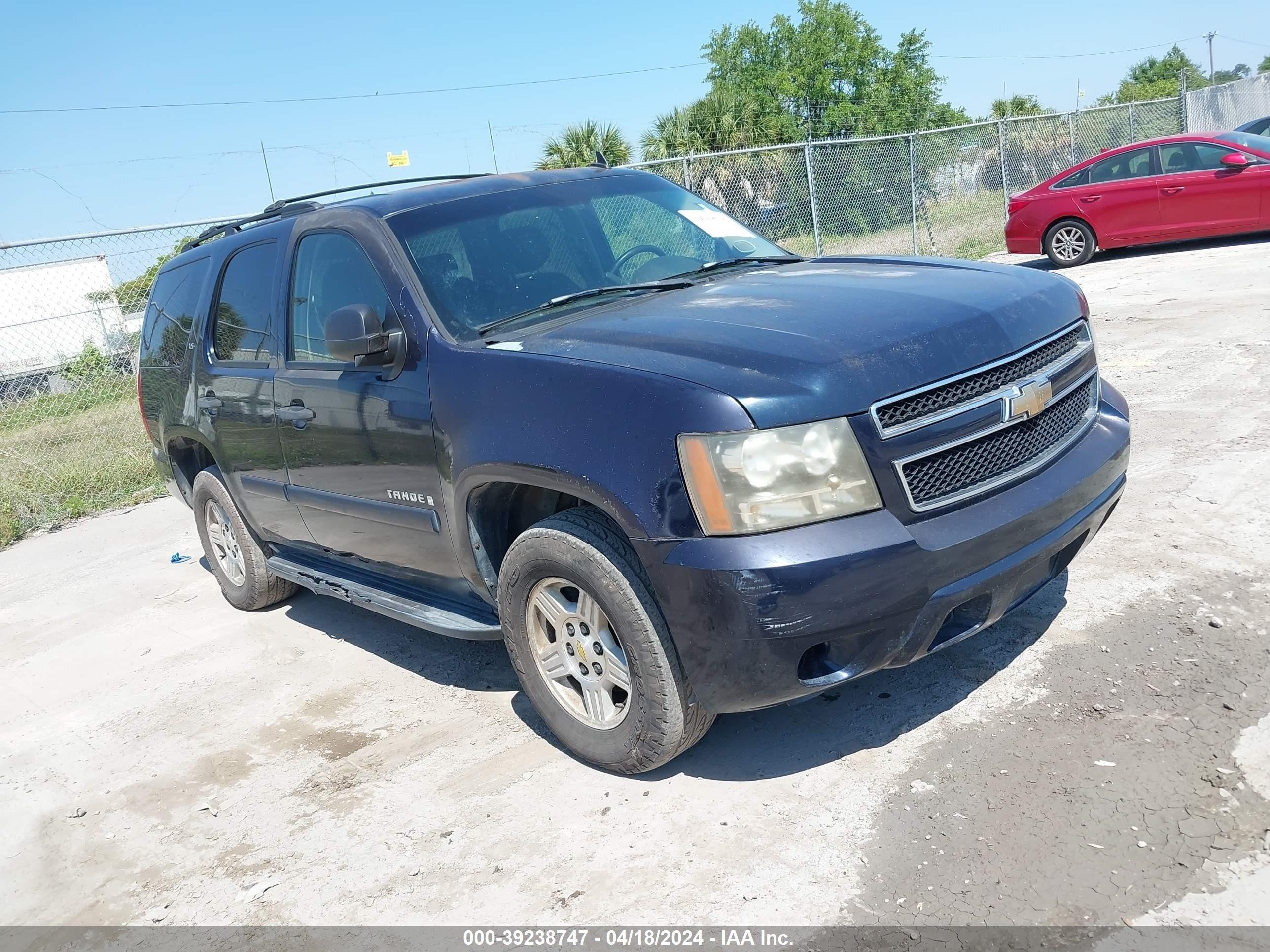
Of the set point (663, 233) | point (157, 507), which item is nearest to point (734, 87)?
point (157, 507)

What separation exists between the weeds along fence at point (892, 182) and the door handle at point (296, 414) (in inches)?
337

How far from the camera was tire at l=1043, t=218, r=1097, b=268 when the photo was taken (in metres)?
13.7

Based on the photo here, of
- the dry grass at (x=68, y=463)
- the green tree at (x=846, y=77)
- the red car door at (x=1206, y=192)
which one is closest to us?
the dry grass at (x=68, y=463)

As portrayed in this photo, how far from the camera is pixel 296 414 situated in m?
4.41

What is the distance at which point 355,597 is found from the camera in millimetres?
4391

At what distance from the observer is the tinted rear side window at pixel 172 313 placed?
555 centimetres

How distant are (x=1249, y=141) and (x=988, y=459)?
12065mm

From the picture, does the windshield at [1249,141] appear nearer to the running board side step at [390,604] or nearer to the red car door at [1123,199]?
the red car door at [1123,199]

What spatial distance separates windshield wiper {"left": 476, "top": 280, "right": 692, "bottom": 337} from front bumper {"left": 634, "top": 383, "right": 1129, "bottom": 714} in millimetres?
1211

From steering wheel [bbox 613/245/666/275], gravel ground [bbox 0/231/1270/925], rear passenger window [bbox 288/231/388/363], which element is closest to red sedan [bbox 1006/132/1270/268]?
gravel ground [bbox 0/231/1270/925]

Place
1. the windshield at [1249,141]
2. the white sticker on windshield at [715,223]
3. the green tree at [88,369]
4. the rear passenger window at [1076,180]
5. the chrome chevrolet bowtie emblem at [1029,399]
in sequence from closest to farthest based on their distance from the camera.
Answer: the chrome chevrolet bowtie emblem at [1029,399] → the white sticker on windshield at [715,223] → the green tree at [88,369] → the windshield at [1249,141] → the rear passenger window at [1076,180]

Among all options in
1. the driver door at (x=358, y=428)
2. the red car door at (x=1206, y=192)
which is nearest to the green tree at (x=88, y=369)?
the driver door at (x=358, y=428)

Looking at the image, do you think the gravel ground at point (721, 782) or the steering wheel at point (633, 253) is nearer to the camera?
the gravel ground at point (721, 782)

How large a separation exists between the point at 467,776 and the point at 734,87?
50327 millimetres
